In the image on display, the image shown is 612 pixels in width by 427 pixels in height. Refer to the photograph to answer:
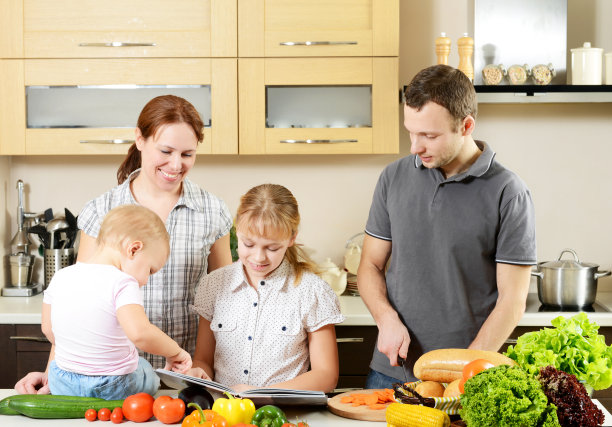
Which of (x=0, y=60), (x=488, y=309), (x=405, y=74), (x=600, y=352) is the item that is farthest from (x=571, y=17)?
(x=0, y=60)

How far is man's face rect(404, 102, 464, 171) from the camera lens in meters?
1.88

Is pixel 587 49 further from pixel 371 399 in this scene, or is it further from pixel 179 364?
pixel 179 364

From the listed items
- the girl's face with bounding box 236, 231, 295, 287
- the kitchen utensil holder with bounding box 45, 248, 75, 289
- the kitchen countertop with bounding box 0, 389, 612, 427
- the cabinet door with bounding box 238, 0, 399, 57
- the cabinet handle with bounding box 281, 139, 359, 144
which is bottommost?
the kitchen countertop with bounding box 0, 389, 612, 427

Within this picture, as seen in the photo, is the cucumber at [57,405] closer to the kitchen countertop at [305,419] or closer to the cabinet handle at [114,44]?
the kitchen countertop at [305,419]

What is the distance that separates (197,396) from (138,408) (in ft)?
0.41

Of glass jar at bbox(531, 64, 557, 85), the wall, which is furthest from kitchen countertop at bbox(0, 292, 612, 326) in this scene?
glass jar at bbox(531, 64, 557, 85)

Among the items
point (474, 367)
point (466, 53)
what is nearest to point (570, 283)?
point (466, 53)

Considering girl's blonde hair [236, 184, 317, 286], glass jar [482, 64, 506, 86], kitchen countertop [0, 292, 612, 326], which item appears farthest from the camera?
glass jar [482, 64, 506, 86]

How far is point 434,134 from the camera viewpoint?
6.20 feet

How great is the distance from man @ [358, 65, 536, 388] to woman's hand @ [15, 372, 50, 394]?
0.85 metres

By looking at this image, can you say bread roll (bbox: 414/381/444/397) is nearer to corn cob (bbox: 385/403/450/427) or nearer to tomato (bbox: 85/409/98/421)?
corn cob (bbox: 385/403/450/427)

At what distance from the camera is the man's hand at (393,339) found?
196 cm

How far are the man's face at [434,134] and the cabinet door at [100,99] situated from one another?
1193 millimetres

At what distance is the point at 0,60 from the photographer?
2.94 metres
